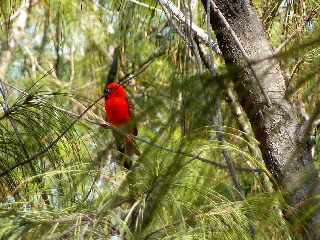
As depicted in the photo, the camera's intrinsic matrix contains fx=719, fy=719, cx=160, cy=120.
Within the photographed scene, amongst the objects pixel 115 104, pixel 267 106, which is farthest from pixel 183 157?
pixel 115 104

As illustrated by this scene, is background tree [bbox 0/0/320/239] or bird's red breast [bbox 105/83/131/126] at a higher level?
bird's red breast [bbox 105/83/131/126]

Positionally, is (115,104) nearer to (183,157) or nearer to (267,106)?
(267,106)

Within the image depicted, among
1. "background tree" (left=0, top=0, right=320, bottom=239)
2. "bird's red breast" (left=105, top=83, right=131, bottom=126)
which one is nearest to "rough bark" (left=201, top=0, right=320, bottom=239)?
"background tree" (left=0, top=0, right=320, bottom=239)

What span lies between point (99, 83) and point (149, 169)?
260 cm

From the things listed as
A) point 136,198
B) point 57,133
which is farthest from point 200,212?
point 57,133

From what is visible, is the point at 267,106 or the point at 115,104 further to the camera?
the point at 115,104

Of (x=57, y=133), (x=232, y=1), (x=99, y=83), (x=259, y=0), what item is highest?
(x=99, y=83)

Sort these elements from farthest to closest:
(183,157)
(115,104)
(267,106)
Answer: (115,104) → (267,106) → (183,157)

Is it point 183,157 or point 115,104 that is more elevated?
point 115,104

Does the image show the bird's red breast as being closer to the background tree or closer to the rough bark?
the background tree

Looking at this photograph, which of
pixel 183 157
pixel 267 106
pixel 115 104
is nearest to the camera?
pixel 183 157

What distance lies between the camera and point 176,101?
664mm

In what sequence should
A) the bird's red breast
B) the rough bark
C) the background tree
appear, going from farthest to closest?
the bird's red breast < the rough bark < the background tree

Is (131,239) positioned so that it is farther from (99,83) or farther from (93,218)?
(99,83)
